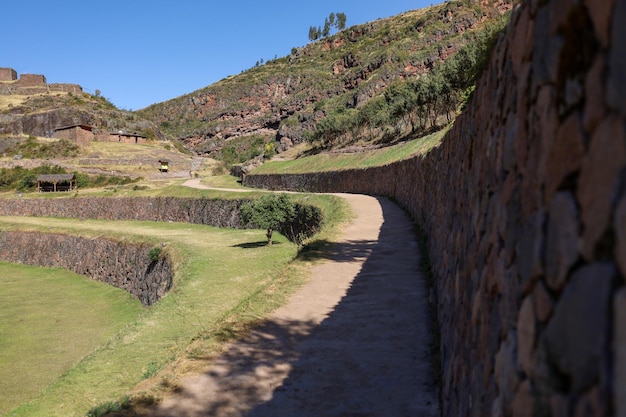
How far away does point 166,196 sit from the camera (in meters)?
49.3

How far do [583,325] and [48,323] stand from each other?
24522mm

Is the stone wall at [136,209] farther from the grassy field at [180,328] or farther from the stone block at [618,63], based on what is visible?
the stone block at [618,63]

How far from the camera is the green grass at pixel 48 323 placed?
16.2 metres

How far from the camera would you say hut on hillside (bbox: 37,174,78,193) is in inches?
2404

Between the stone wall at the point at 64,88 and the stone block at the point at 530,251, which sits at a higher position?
the stone wall at the point at 64,88

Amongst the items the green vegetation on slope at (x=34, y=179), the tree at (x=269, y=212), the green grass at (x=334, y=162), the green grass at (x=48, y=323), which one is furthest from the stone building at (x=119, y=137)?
the tree at (x=269, y=212)

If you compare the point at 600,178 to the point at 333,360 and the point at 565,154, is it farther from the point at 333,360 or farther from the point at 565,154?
the point at 333,360

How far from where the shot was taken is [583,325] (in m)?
1.83

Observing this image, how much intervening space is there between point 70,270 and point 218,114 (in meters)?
106

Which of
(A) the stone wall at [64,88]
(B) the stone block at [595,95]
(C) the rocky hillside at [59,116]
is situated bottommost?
(B) the stone block at [595,95]

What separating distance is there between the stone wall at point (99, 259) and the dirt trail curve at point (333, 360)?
1436 centimetres

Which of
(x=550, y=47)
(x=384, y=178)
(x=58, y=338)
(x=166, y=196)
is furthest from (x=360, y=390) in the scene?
(x=166, y=196)

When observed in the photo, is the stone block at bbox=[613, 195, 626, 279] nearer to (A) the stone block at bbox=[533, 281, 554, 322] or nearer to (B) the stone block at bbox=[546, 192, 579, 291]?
(B) the stone block at bbox=[546, 192, 579, 291]

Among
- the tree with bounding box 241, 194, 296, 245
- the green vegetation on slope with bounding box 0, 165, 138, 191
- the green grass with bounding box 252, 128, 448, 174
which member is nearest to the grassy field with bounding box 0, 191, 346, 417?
the tree with bounding box 241, 194, 296, 245
